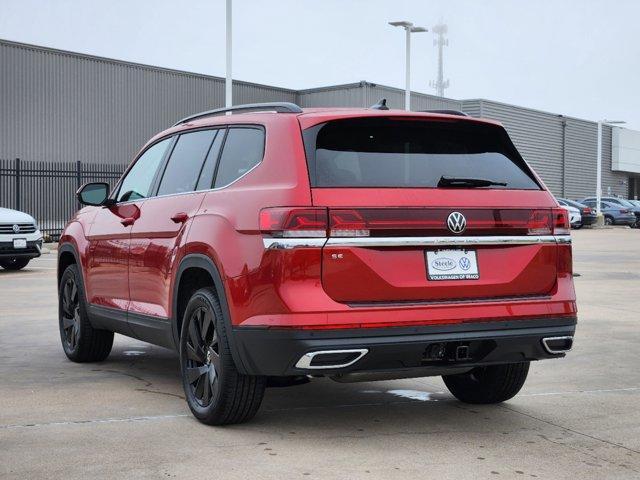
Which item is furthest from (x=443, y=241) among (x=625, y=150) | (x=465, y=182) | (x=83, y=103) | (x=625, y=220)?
(x=625, y=150)

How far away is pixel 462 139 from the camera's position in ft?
19.4

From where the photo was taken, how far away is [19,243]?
735 inches

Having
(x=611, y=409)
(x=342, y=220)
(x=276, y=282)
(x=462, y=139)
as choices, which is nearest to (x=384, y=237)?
(x=342, y=220)

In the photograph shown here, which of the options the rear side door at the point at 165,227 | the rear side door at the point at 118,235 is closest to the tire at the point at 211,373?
the rear side door at the point at 165,227

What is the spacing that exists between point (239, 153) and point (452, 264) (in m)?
1.46

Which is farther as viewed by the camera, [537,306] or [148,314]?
[148,314]

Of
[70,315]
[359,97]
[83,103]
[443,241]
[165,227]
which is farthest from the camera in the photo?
[359,97]

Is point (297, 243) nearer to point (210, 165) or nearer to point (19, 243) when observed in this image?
A: point (210, 165)

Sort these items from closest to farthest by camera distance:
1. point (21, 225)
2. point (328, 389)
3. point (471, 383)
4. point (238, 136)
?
point (238, 136) < point (471, 383) < point (328, 389) < point (21, 225)

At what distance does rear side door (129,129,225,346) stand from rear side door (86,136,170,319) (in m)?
0.16

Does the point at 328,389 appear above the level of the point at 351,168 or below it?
below

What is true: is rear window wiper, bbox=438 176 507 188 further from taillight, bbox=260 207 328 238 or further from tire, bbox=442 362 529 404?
tire, bbox=442 362 529 404

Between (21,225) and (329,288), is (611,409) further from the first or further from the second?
(21,225)

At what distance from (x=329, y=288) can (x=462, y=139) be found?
132 cm
